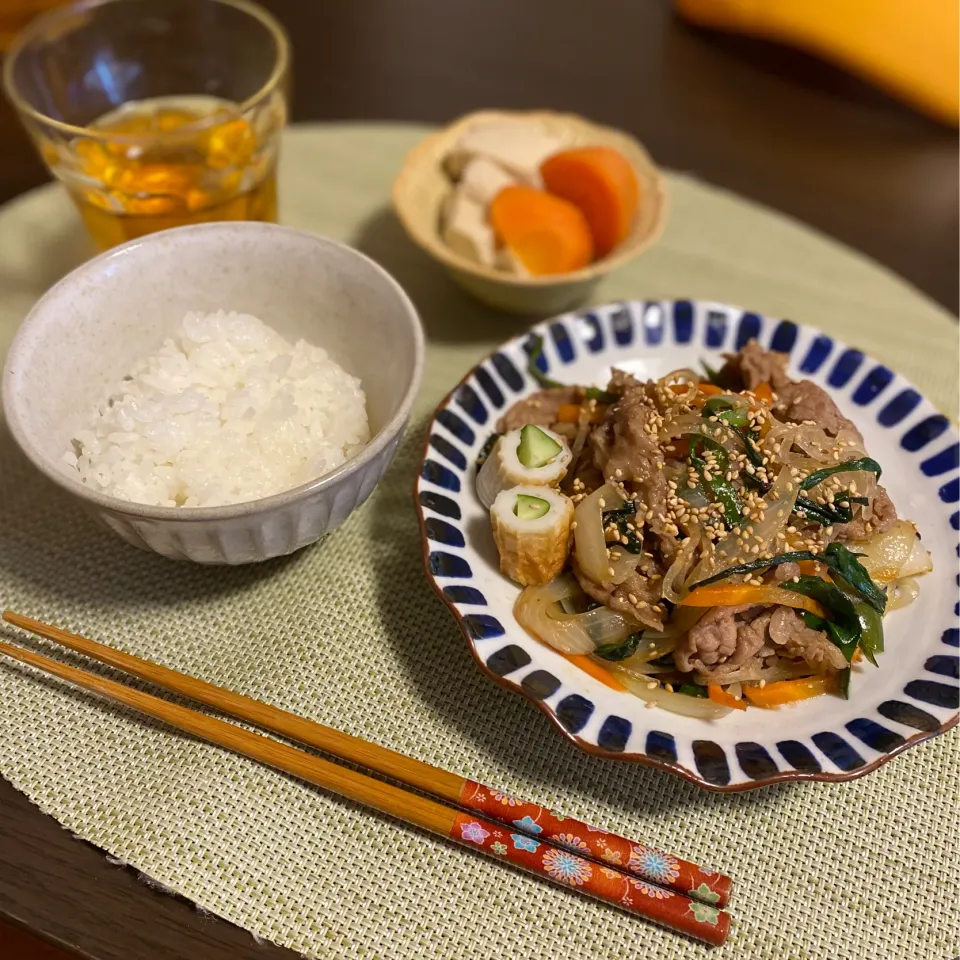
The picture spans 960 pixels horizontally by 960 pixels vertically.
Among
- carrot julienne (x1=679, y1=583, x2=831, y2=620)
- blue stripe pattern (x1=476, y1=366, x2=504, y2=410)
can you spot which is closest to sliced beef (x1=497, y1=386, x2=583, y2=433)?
blue stripe pattern (x1=476, y1=366, x2=504, y2=410)

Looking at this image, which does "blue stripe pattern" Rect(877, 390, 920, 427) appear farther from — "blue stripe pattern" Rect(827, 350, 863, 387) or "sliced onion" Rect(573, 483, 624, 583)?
"sliced onion" Rect(573, 483, 624, 583)

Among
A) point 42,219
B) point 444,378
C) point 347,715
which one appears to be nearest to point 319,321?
point 444,378

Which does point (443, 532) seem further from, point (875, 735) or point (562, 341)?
point (875, 735)

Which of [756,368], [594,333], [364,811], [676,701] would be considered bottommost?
[364,811]

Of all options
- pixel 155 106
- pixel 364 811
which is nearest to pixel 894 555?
pixel 364 811

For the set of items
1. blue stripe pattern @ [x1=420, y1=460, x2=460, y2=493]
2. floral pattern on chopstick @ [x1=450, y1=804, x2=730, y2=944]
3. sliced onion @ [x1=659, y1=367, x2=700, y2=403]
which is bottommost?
floral pattern on chopstick @ [x1=450, y1=804, x2=730, y2=944]

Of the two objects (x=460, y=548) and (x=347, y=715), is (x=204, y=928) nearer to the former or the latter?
(x=347, y=715)

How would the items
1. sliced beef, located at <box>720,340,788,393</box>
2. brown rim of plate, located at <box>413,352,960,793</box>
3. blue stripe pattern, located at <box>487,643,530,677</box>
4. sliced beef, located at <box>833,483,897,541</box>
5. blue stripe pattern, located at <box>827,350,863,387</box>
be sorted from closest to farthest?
brown rim of plate, located at <box>413,352,960,793</box> → blue stripe pattern, located at <box>487,643,530,677</box> → sliced beef, located at <box>833,483,897,541</box> → sliced beef, located at <box>720,340,788,393</box> → blue stripe pattern, located at <box>827,350,863,387</box>
